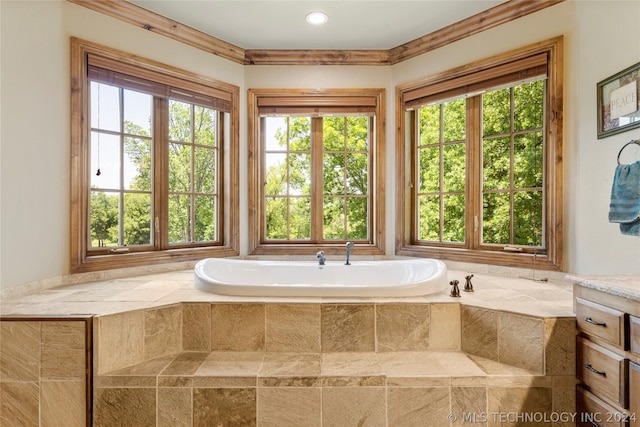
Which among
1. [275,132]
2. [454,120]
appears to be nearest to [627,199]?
[454,120]

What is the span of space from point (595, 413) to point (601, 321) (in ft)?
1.28

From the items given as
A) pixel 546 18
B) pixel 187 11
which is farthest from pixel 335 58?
pixel 546 18

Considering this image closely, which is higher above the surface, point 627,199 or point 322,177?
point 322,177

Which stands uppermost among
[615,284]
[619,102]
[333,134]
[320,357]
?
[333,134]

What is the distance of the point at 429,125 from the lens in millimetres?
2840

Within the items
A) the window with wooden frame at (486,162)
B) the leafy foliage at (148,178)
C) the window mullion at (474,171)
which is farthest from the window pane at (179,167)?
the window mullion at (474,171)

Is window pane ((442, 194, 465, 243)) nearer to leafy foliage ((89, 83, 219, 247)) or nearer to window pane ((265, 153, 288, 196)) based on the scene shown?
window pane ((265, 153, 288, 196))

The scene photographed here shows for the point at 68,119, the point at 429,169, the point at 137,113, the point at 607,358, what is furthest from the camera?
the point at 429,169

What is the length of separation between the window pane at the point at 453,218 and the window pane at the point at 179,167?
217 centimetres

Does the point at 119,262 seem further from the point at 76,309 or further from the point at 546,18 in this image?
the point at 546,18

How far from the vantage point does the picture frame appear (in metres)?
1.64

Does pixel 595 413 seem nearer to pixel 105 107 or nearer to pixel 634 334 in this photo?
pixel 634 334

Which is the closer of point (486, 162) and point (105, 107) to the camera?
point (105, 107)

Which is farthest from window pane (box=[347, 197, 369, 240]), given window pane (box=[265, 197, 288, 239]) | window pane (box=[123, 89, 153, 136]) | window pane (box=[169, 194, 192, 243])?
window pane (box=[123, 89, 153, 136])
